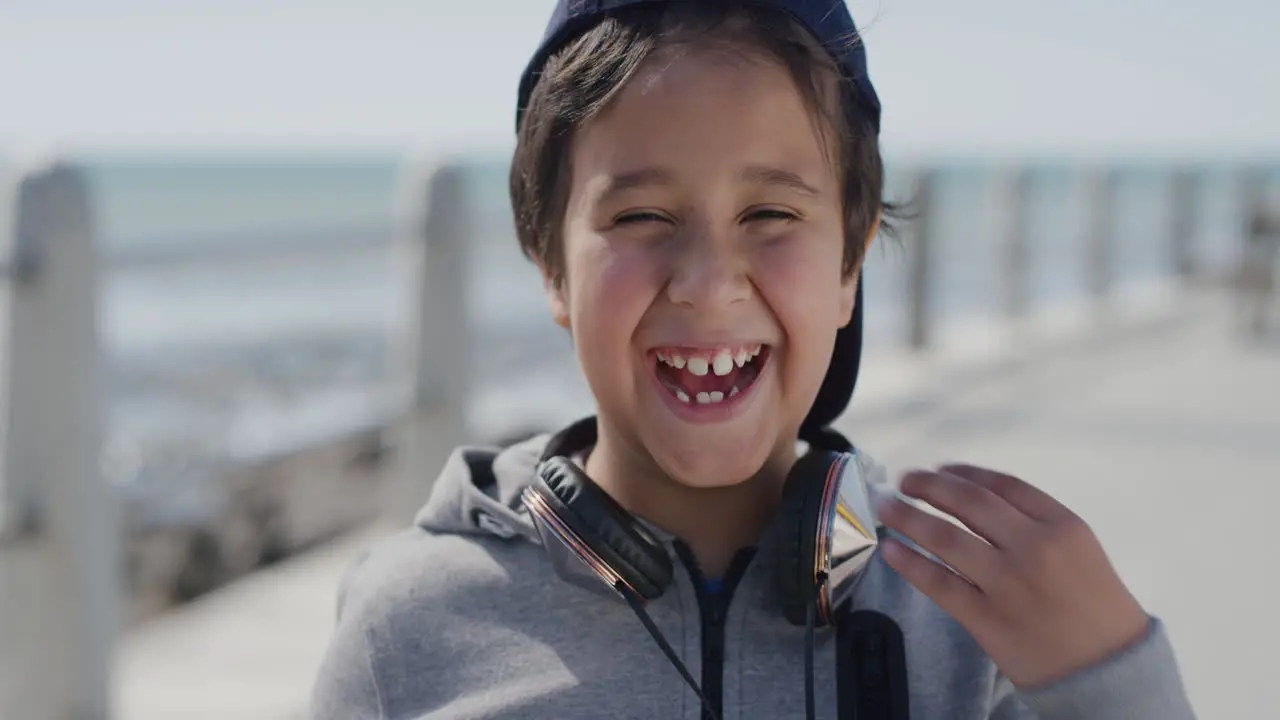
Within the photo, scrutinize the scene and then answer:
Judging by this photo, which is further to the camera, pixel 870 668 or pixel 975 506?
pixel 870 668

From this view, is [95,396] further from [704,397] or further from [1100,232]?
[1100,232]

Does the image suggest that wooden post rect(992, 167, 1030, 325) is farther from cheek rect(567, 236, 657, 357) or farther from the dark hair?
cheek rect(567, 236, 657, 357)

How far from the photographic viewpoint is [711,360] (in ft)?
4.72

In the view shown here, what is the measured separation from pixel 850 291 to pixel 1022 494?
449mm

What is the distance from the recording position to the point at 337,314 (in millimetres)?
9281

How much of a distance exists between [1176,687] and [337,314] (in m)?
8.50

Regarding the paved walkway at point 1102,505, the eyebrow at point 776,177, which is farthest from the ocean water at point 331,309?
the eyebrow at point 776,177

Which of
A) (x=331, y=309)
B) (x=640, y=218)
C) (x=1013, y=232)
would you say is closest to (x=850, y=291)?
(x=640, y=218)

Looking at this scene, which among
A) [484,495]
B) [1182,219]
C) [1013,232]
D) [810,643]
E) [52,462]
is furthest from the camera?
[1182,219]

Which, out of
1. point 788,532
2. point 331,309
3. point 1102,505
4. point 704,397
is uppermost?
point 704,397

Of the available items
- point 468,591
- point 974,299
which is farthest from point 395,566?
point 974,299

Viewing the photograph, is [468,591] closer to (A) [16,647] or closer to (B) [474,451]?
(B) [474,451]

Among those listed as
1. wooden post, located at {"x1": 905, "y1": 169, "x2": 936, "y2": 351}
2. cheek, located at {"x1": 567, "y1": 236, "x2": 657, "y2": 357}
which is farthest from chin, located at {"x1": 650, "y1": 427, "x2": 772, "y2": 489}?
wooden post, located at {"x1": 905, "y1": 169, "x2": 936, "y2": 351}

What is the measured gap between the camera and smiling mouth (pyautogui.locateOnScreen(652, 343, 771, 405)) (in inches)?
56.6
